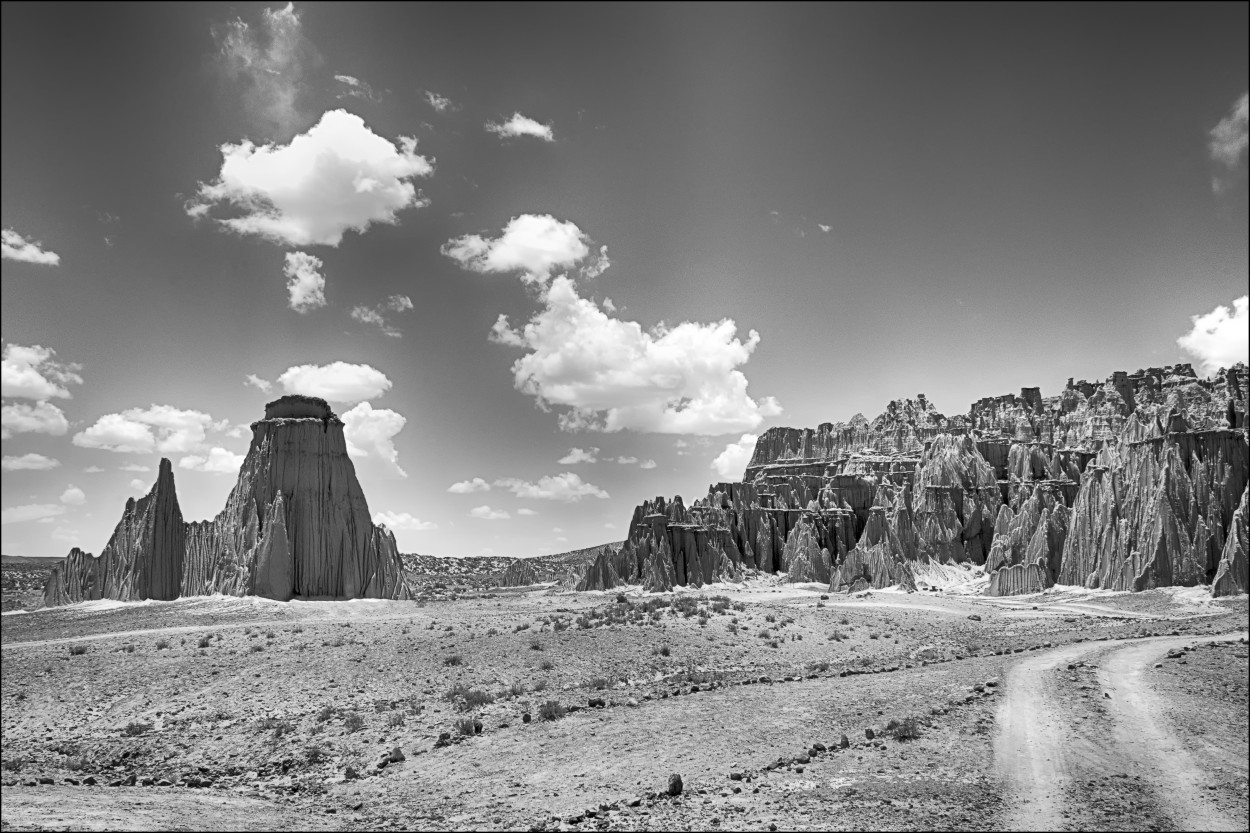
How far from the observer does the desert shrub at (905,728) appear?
615 inches

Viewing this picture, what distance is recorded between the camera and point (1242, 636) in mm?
22828

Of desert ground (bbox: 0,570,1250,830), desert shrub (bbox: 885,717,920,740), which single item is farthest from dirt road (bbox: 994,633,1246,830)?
desert shrub (bbox: 885,717,920,740)

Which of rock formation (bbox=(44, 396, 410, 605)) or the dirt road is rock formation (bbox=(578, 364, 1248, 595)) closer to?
the dirt road

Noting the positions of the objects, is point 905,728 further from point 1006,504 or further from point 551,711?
point 1006,504

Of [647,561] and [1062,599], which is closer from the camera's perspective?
[1062,599]

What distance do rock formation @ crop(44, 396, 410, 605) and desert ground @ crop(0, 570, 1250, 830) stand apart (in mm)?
14104

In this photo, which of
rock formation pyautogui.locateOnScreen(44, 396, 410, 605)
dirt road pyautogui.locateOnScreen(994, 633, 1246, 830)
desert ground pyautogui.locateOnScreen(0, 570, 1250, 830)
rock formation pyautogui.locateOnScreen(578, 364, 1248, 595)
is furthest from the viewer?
rock formation pyautogui.locateOnScreen(44, 396, 410, 605)

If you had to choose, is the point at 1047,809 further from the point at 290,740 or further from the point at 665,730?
the point at 290,740

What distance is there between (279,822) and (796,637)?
26.2 meters

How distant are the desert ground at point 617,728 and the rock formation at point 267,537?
46.3 feet

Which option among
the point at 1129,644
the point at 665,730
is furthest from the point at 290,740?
the point at 1129,644

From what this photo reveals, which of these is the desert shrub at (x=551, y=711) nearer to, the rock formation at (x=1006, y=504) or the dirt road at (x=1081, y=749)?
the dirt road at (x=1081, y=749)

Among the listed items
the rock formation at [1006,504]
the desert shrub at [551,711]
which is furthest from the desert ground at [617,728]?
the rock formation at [1006,504]

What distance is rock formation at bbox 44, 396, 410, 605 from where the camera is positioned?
4753 centimetres
